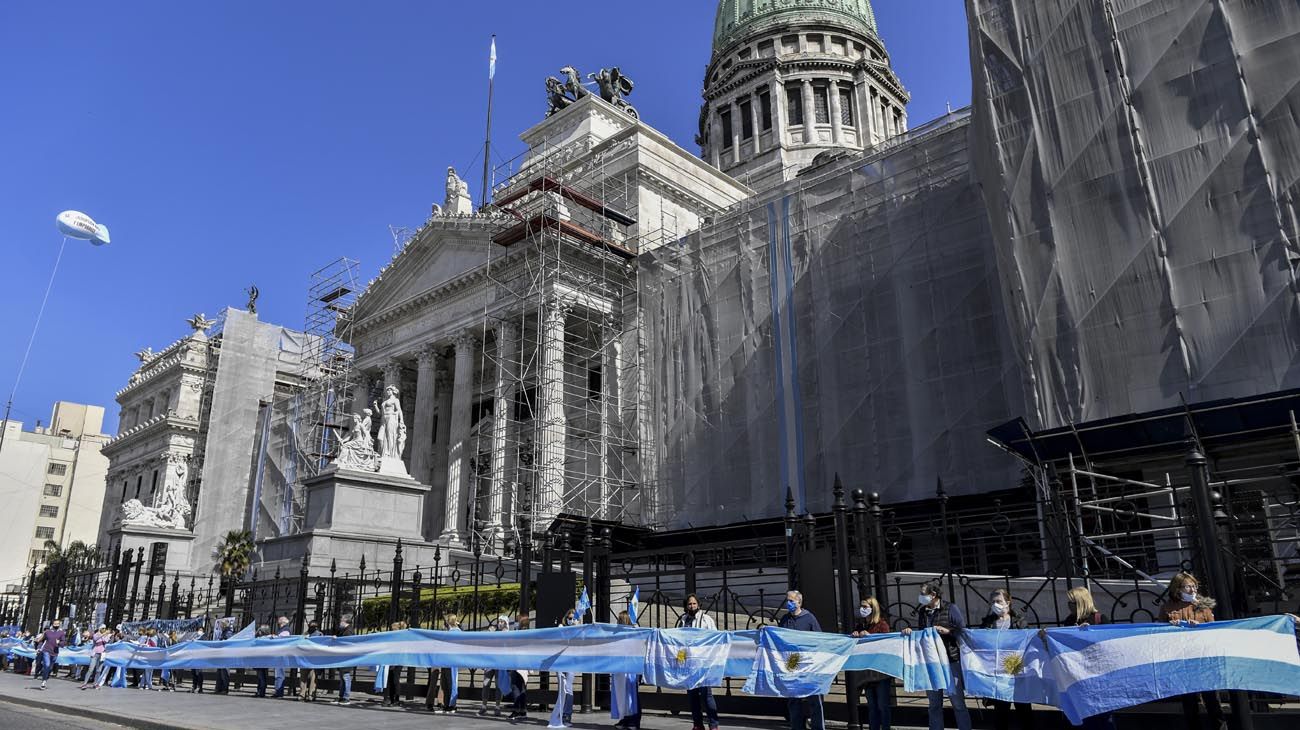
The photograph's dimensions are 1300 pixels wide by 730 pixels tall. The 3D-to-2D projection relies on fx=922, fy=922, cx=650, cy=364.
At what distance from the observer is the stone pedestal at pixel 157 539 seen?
32406 millimetres

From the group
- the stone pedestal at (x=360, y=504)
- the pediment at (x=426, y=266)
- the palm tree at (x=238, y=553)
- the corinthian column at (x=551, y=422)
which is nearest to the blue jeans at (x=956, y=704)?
the stone pedestal at (x=360, y=504)

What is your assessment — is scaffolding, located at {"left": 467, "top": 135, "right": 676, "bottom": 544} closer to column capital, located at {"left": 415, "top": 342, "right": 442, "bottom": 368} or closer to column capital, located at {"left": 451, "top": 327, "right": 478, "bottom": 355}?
column capital, located at {"left": 451, "top": 327, "right": 478, "bottom": 355}

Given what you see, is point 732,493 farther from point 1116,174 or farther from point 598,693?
point 598,693

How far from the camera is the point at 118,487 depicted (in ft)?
239

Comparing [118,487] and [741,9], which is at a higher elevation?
[741,9]

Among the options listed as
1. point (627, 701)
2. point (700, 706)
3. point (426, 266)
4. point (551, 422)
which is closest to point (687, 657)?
point (700, 706)

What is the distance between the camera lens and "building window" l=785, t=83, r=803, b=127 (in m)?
65.8

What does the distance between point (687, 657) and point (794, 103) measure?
2413 inches

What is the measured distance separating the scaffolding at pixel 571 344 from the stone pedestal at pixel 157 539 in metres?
10.6

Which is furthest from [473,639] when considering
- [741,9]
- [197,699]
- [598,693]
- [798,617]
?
[741,9]

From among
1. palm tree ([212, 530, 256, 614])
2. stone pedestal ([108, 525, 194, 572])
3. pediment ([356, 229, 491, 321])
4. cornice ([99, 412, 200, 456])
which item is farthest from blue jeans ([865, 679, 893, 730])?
cornice ([99, 412, 200, 456])

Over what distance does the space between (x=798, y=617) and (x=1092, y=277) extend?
45.4ft

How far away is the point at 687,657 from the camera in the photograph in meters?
10.4

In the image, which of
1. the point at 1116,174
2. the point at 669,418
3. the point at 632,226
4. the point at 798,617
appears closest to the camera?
the point at 798,617
